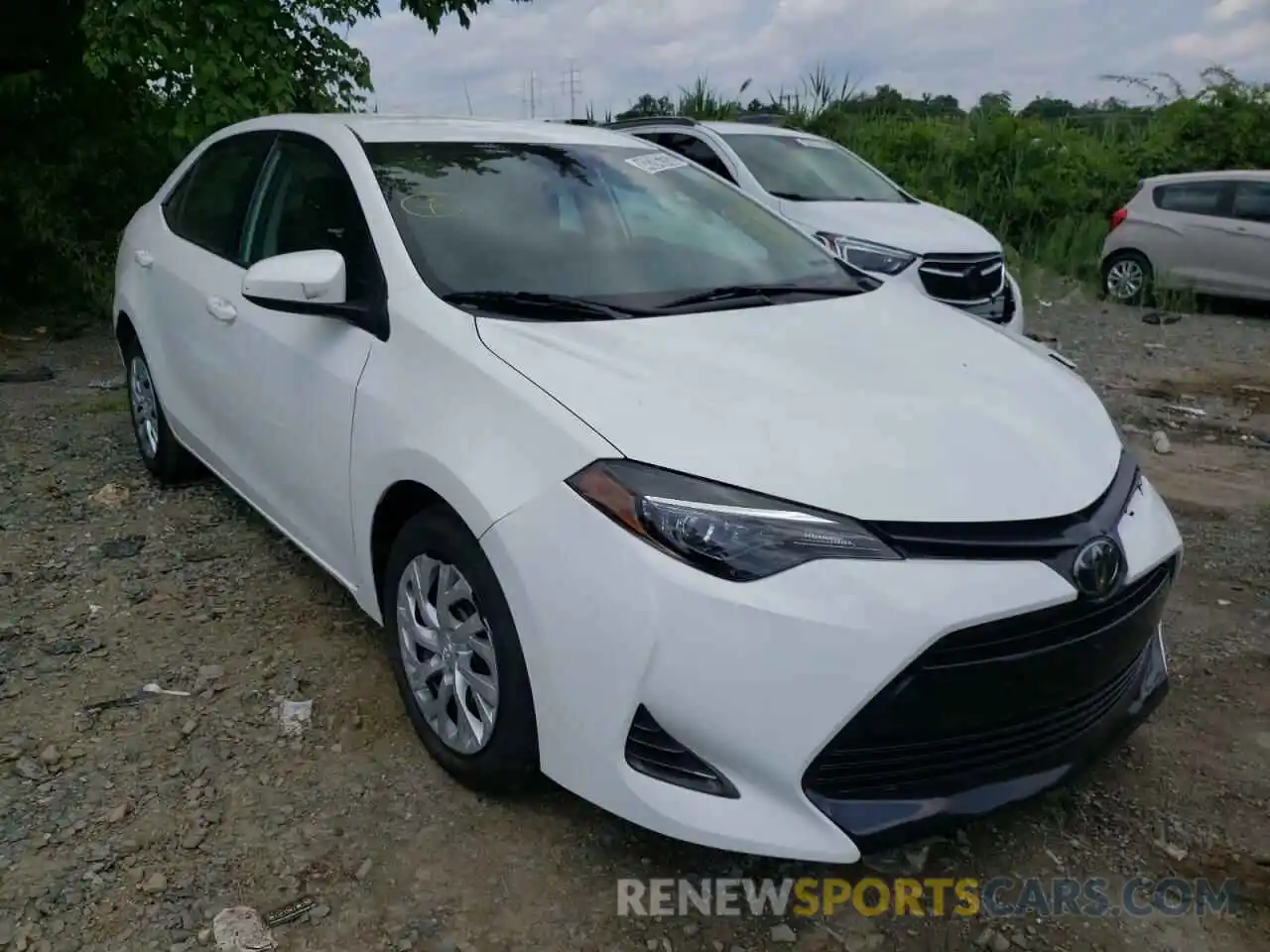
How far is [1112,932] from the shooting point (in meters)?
2.23

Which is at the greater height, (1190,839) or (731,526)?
(731,526)

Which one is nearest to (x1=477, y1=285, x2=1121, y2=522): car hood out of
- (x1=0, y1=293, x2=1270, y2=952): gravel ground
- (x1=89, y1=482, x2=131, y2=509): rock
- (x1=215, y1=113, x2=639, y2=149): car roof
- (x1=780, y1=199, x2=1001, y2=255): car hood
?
(x1=0, y1=293, x2=1270, y2=952): gravel ground

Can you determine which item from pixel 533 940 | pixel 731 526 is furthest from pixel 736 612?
pixel 533 940

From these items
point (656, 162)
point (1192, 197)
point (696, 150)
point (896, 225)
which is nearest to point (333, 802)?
point (656, 162)

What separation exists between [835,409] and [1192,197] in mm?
10534

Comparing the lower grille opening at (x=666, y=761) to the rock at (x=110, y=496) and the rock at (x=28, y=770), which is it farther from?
the rock at (x=110, y=496)

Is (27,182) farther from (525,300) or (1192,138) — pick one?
(1192,138)

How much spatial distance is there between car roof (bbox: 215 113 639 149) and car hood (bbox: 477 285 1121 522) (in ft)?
3.50

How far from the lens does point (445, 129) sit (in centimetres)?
339

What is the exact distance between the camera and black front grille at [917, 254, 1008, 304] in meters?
6.74

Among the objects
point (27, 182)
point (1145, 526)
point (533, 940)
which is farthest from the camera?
point (27, 182)

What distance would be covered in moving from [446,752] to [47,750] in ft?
3.61

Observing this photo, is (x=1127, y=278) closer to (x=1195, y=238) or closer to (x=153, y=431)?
(x=1195, y=238)

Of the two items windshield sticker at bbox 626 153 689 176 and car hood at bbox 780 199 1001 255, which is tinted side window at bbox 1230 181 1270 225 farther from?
windshield sticker at bbox 626 153 689 176
